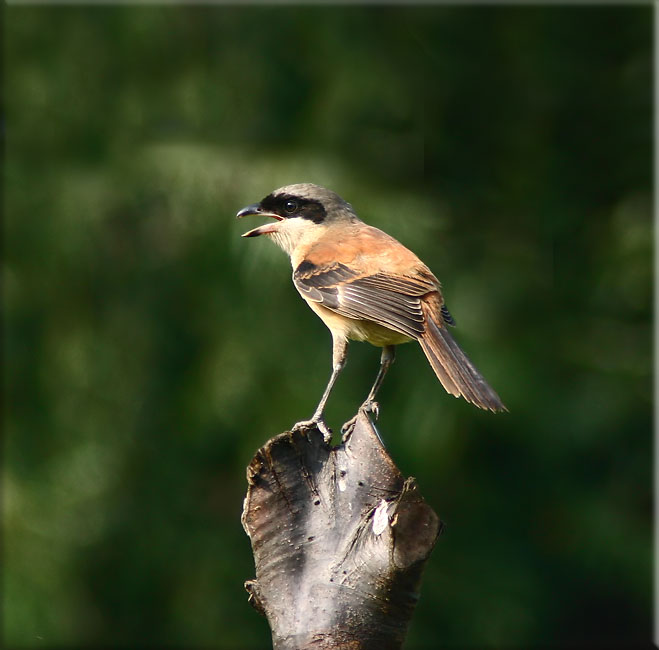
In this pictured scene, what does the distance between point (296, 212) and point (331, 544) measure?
1988 mm

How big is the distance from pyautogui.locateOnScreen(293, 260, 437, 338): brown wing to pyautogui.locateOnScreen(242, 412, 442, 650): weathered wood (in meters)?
0.80

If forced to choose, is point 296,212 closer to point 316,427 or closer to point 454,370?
point 454,370

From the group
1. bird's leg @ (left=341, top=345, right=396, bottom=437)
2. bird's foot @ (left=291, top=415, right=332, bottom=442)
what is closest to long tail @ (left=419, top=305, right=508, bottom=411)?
bird's leg @ (left=341, top=345, right=396, bottom=437)

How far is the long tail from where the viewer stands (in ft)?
11.0

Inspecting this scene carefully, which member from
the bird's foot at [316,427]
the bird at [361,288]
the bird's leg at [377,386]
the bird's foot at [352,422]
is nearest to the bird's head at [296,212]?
the bird at [361,288]

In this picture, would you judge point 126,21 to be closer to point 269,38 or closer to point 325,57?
point 269,38

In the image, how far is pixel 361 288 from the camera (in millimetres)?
3922

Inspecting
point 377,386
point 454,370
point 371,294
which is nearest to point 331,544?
point 454,370

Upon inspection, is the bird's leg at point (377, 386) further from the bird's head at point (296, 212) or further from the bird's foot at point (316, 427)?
the bird's head at point (296, 212)

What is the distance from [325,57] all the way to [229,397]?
2.57 metres

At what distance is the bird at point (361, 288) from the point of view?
140 inches

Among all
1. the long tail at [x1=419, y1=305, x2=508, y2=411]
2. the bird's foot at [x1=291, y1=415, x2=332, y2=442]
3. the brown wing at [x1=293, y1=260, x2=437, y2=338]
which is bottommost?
the bird's foot at [x1=291, y1=415, x2=332, y2=442]

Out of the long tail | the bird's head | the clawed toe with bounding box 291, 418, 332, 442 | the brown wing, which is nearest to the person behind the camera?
the clawed toe with bounding box 291, 418, 332, 442

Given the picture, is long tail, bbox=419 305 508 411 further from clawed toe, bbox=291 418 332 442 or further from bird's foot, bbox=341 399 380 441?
clawed toe, bbox=291 418 332 442
